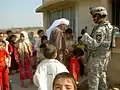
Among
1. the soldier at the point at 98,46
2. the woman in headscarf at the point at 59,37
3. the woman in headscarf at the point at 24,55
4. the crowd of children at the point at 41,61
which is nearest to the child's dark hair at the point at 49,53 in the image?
the crowd of children at the point at 41,61

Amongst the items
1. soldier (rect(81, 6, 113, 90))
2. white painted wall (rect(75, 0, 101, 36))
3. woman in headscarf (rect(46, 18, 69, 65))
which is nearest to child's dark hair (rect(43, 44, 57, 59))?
soldier (rect(81, 6, 113, 90))

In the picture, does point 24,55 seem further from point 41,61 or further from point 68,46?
point 41,61

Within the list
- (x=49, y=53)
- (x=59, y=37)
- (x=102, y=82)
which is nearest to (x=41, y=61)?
(x=49, y=53)

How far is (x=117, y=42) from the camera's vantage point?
8.45 meters

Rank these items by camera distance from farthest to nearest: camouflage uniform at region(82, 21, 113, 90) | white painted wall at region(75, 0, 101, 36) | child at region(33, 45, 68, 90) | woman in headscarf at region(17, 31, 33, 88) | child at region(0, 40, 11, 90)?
white painted wall at region(75, 0, 101, 36)
woman in headscarf at region(17, 31, 33, 88)
child at region(0, 40, 11, 90)
camouflage uniform at region(82, 21, 113, 90)
child at region(33, 45, 68, 90)

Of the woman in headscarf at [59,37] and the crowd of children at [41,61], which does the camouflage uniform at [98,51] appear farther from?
the woman in headscarf at [59,37]

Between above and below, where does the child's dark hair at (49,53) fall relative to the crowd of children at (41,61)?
above

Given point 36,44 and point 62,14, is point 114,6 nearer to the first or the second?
point 36,44

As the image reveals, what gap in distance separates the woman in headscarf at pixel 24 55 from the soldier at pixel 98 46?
8.23 feet

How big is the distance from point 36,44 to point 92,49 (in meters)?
4.16

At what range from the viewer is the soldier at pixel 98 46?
20.7ft

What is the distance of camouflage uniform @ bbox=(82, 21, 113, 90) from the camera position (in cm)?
632

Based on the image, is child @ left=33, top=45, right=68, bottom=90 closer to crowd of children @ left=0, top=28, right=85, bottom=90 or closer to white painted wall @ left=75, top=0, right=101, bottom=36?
crowd of children @ left=0, top=28, right=85, bottom=90

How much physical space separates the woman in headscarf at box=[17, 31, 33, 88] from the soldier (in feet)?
8.23
